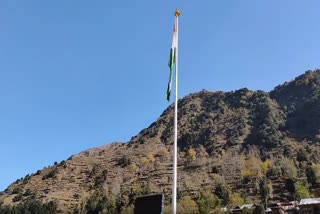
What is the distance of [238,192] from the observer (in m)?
127

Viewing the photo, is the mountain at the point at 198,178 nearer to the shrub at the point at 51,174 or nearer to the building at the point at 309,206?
the shrub at the point at 51,174

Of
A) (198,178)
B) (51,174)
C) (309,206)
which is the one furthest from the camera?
(51,174)

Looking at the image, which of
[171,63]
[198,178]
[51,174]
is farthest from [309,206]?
[51,174]

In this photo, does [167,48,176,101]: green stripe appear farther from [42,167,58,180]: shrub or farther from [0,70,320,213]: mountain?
[42,167,58,180]: shrub

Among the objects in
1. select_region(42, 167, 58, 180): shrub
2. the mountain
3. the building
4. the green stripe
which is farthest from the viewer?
select_region(42, 167, 58, 180): shrub

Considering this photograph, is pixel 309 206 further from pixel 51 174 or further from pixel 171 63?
pixel 51 174

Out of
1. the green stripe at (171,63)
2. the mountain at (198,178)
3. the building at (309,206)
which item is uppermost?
the mountain at (198,178)

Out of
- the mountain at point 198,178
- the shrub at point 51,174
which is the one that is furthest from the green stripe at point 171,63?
the shrub at point 51,174

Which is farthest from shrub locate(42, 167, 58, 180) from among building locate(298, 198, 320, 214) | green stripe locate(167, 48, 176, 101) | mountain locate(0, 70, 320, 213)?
green stripe locate(167, 48, 176, 101)

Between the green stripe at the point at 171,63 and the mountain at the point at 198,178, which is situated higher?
the mountain at the point at 198,178

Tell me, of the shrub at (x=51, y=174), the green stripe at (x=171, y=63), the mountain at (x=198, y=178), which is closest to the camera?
the green stripe at (x=171, y=63)

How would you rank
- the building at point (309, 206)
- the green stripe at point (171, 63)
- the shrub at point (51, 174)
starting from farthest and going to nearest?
the shrub at point (51, 174) < the building at point (309, 206) < the green stripe at point (171, 63)

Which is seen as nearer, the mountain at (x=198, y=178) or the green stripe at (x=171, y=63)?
the green stripe at (x=171, y=63)

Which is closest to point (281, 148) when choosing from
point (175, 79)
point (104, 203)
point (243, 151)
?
point (243, 151)
